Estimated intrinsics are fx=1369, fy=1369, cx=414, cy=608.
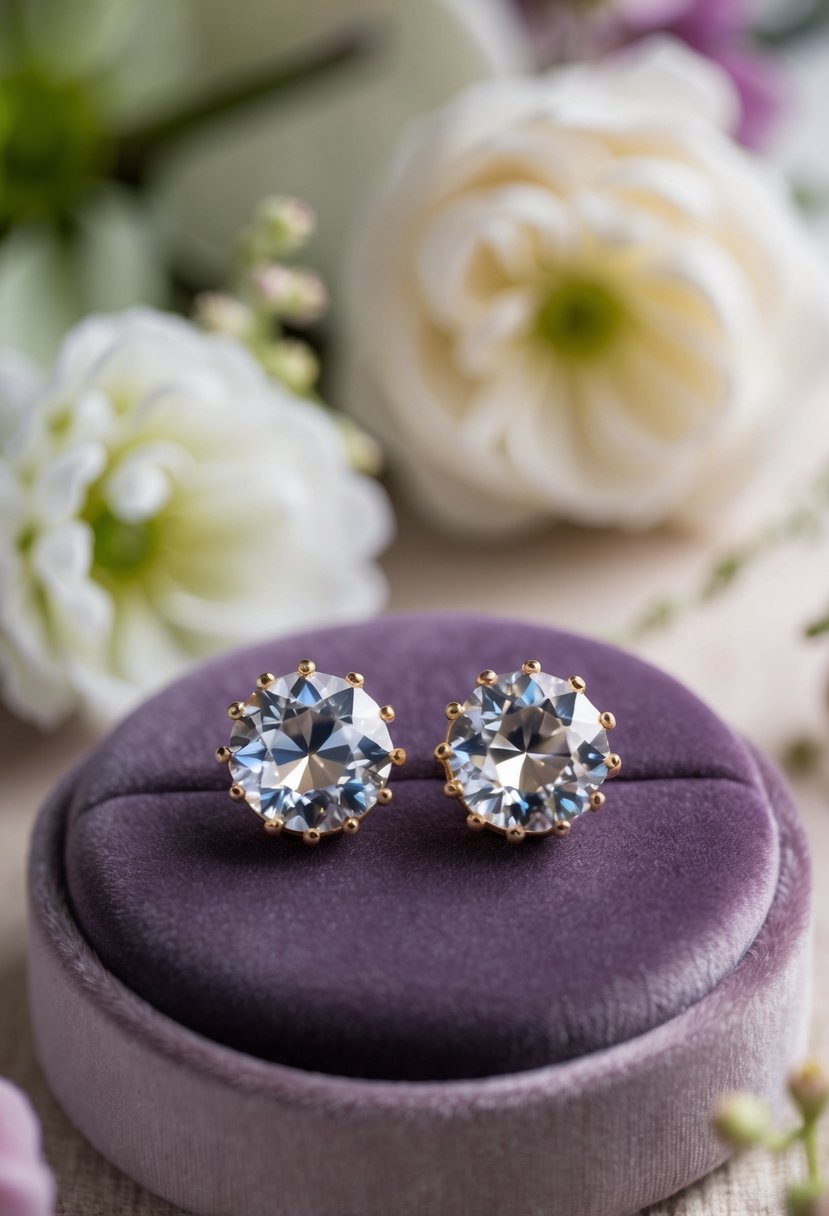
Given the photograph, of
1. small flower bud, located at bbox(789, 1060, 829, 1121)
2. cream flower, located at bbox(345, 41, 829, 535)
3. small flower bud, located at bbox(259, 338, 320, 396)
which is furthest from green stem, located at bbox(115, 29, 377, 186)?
small flower bud, located at bbox(789, 1060, 829, 1121)

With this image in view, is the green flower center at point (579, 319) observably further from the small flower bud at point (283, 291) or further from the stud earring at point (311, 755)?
the stud earring at point (311, 755)

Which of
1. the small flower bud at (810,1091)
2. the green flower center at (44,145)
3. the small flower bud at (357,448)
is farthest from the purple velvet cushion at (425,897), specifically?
the green flower center at (44,145)

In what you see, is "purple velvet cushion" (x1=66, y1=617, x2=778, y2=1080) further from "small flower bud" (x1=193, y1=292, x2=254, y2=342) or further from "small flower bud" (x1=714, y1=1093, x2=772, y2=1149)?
"small flower bud" (x1=193, y1=292, x2=254, y2=342)

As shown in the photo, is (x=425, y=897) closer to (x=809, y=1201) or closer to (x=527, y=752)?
(x=527, y=752)

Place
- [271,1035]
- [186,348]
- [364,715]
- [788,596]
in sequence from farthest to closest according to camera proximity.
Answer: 1. [788,596]
2. [186,348]
3. [364,715]
4. [271,1035]

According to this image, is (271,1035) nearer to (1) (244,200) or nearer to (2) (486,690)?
(2) (486,690)

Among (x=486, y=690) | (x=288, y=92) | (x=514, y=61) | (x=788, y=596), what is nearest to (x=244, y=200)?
(x=288, y=92)
